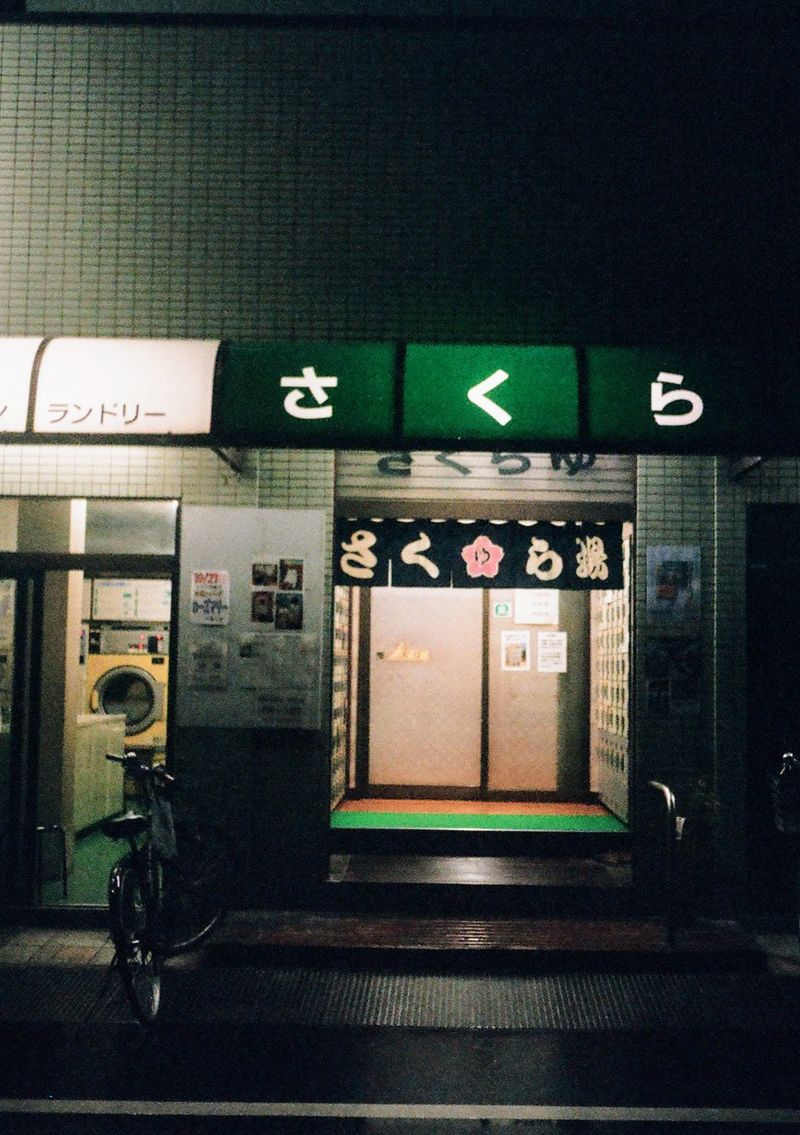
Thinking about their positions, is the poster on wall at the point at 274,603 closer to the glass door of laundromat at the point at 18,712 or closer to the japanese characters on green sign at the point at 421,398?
the japanese characters on green sign at the point at 421,398

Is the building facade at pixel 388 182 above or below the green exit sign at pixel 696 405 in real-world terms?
above

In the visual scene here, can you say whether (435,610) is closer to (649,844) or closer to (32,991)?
(649,844)

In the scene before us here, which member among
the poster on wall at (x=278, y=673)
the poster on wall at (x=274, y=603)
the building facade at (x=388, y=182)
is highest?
the building facade at (x=388, y=182)

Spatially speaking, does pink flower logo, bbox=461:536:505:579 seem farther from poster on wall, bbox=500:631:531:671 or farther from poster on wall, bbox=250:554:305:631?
poster on wall, bbox=500:631:531:671

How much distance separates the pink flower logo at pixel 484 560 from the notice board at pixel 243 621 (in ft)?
4.61

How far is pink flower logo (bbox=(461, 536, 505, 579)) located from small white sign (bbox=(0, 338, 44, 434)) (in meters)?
3.88

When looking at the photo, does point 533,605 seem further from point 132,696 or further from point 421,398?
point 132,696

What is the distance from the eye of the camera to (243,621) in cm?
807

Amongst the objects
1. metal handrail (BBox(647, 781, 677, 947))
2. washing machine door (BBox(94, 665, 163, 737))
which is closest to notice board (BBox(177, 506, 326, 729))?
metal handrail (BBox(647, 781, 677, 947))

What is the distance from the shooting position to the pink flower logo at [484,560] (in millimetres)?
8531

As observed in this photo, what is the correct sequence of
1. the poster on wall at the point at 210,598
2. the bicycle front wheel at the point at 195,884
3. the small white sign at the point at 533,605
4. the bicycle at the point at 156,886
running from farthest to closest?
1. the small white sign at the point at 533,605
2. the poster on wall at the point at 210,598
3. the bicycle front wheel at the point at 195,884
4. the bicycle at the point at 156,886

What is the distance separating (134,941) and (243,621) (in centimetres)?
287

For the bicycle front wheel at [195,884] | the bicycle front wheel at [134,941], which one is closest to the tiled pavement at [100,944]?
the bicycle front wheel at [195,884]

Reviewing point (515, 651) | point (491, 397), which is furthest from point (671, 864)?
point (515, 651)
